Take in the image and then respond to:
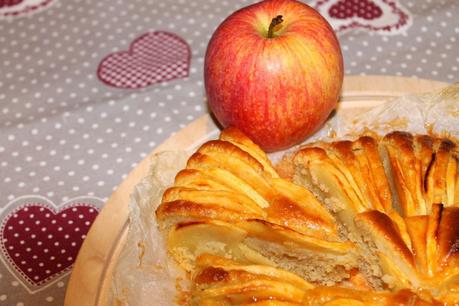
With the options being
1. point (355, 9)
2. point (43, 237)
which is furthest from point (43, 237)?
point (355, 9)

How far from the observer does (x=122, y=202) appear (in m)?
1.95

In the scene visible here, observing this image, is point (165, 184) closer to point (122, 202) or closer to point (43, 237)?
point (122, 202)

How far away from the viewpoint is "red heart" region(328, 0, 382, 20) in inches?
104

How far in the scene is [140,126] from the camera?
93.3 inches

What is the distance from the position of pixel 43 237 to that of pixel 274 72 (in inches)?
34.6

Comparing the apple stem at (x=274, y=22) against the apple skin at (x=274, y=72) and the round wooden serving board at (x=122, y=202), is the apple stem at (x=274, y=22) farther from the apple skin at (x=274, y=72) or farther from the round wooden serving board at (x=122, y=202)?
the round wooden serving board at (x=122, y=202)

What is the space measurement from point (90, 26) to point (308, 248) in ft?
4.75

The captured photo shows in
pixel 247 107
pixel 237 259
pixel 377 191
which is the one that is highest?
pixel 247 107

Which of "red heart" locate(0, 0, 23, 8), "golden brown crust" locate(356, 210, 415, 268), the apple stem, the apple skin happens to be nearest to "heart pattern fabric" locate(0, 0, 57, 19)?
"red heart" locate(0, 0, 23, 8)

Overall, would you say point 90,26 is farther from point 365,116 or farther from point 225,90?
point 365,116

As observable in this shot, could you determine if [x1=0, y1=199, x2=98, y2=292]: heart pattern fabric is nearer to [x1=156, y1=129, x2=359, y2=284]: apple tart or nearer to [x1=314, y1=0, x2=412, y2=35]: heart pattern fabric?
[x1=156, y1=129, x2=359, y2=284]: apple tart

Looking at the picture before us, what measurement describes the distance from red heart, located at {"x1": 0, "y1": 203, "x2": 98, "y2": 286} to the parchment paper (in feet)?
1.06

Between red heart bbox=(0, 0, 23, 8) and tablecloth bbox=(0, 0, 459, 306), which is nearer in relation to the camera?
tablecloth bbox=(0, 0, 459, 306)

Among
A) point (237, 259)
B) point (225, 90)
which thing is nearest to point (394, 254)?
point (237, 259)
